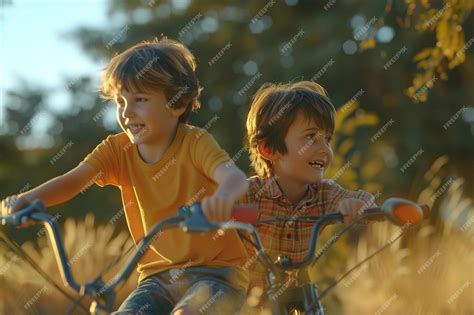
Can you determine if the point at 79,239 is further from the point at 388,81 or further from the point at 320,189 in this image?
the point at 388,81

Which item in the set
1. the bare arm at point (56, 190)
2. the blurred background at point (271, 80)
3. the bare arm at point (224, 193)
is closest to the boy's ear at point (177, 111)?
the bare arm at point (56, 190)

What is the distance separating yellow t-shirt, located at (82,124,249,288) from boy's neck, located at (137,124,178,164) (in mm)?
26

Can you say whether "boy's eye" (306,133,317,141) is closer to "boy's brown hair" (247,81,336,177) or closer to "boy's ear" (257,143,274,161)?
"boy's brown hair" (247,81,336,177)

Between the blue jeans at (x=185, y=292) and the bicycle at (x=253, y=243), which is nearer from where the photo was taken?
the bicycle at (x=253, y=243)

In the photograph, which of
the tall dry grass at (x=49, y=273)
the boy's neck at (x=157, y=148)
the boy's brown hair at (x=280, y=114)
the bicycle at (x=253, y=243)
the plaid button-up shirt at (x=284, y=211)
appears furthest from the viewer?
the tall dry grass at (x=49, y=273)

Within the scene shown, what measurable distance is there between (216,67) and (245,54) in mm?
668

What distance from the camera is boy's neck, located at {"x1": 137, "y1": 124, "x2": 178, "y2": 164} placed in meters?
4.27

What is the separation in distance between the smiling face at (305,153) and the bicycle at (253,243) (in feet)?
2.53

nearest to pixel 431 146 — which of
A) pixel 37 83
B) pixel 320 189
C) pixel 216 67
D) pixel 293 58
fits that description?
pixel 293 58

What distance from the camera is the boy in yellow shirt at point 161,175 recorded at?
397 centimetres

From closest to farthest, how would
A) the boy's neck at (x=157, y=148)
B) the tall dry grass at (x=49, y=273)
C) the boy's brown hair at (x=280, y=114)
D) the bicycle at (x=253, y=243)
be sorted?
1. the bicycle at (x=253, y=243)
2. the boy's neck at (x=157, y=148)
3. the boy's brown hair at (x=280, y=114)
4. the tall dry grass at (x=49, y=273)

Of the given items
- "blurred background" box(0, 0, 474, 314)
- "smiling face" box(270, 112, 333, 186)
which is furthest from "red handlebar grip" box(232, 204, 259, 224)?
"blurred background" box(0, 0, 474, 314)

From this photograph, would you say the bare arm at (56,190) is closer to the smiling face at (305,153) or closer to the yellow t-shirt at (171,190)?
the yellow t-shirt at (171,190)

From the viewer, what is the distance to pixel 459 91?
60.3 feet
